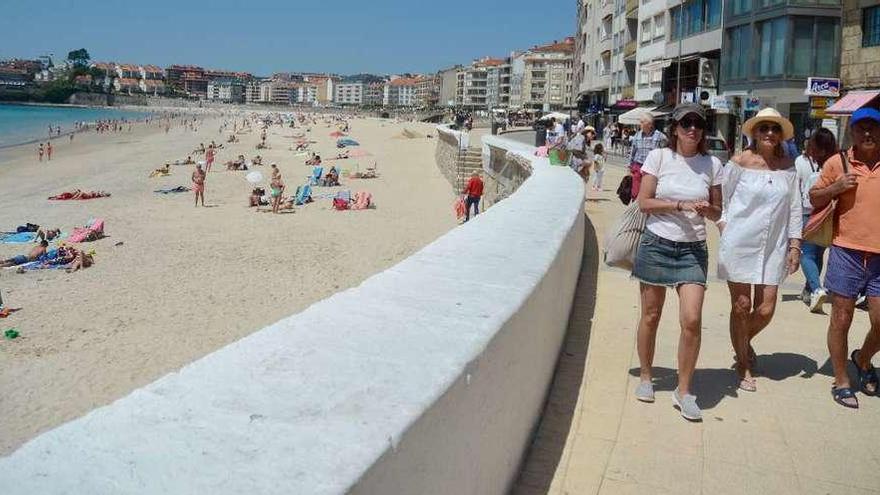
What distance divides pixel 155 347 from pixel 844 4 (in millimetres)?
23372

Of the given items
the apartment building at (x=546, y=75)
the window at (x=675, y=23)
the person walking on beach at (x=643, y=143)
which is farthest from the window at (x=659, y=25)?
the apartment building at (x=546, y=75)

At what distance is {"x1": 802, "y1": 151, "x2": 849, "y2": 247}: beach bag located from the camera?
4156 millimetres

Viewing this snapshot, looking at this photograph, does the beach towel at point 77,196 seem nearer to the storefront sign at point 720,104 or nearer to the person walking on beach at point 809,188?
the storefront sign at point 720,104

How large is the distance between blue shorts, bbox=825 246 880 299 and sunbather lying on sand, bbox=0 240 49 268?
14341mm

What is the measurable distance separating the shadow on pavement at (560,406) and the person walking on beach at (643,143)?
3011 millimetres

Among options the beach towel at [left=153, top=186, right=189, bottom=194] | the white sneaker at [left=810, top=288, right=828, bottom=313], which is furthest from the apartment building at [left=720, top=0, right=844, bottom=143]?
the beach towel at [left=153, top=186, right=189, bottom=194]

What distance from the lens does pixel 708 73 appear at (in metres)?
32.4

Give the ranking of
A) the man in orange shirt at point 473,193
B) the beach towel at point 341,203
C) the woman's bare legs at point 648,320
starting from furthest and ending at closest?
the beach towel at point 341,203 < the man in orange shirt at point 473,193 < the woman's bare legs at point 648,320

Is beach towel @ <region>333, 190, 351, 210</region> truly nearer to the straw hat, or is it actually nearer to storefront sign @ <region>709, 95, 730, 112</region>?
storefront sign @ <region>709, 95, 730, 112</region>

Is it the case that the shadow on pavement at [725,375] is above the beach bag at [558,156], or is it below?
below

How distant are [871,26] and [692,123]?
73.0 feet

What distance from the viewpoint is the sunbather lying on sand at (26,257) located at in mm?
14109

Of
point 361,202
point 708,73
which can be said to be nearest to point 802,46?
point 708,73

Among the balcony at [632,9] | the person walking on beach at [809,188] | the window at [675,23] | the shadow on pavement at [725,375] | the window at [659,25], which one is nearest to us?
the shadow on pavement at [725,375]
